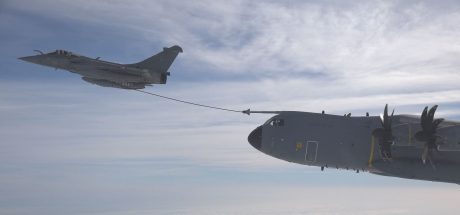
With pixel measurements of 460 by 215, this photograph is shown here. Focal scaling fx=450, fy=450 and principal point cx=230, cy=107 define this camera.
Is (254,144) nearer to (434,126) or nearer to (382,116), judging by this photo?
(382,116)

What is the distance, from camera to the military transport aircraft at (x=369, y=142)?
2350 centimetres

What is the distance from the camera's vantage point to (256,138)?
91.6 ft

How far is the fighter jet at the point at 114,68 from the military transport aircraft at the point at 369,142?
16390 mm

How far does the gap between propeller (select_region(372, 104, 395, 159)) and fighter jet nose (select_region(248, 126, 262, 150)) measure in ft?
22.3

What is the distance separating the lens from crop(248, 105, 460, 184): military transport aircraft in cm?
2350

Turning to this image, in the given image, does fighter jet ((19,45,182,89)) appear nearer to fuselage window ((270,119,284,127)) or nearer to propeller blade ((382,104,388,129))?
fuselage window ((270,119,284,127))

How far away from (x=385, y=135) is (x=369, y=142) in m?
1.74

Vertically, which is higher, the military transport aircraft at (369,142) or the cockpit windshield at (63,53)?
the cockpit windshield at (63,53)

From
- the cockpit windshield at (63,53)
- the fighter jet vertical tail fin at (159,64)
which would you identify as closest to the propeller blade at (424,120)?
the fighter jet vertical tail fin at (159,64)

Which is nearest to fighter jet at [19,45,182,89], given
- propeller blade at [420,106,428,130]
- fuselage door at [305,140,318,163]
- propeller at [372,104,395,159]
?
fuselage door at [305,140,318,163]

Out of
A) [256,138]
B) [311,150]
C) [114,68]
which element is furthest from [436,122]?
[114,68]

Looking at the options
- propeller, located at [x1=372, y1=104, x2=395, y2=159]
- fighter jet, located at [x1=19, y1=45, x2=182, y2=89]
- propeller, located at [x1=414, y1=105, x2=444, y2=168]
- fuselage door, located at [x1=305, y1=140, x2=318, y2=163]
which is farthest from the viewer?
fighter jet, located at [x1=19, y1=45, x2=182, y2=89]

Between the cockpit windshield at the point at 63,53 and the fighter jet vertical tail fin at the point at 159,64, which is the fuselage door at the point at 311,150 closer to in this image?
the fighter jet vertical tail fin at the point at 159,64

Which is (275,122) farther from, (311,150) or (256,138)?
(311,150)
